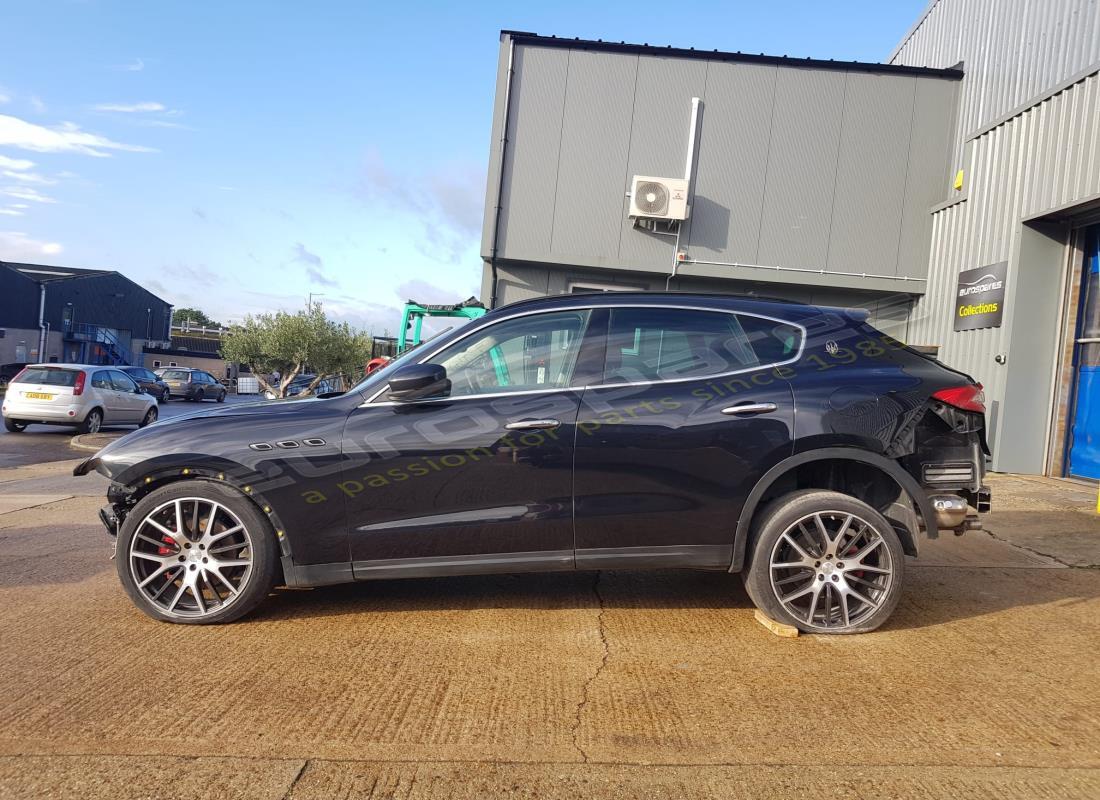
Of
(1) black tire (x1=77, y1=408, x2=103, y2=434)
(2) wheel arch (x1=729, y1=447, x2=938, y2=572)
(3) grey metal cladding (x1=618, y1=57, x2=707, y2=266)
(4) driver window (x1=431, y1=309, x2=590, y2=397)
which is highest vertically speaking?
(3) grey metal cladding (x1=618, y1=57, x2=707, y2=266)

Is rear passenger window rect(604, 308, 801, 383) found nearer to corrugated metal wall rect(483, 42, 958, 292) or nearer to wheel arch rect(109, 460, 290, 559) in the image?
wheel arch rect(109, 460, 290, 559)

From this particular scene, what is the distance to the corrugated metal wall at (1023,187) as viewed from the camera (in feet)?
31.9

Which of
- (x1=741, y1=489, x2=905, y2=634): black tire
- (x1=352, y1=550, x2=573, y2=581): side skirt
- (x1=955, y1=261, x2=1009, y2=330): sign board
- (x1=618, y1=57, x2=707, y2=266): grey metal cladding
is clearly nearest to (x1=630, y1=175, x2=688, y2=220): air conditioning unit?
(x1=618, y1=57, x2=707, y2=266): grey metal cladding

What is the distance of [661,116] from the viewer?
14188mm

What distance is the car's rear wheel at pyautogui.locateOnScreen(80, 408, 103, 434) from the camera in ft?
57.8

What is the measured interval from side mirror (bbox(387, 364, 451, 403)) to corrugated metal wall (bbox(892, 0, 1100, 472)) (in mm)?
8763

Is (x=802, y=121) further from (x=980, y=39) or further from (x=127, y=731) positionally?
(x=127, y=731)

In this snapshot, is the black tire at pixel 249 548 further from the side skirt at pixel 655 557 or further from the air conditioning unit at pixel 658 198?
the air conditioning unit at pixel 658 198

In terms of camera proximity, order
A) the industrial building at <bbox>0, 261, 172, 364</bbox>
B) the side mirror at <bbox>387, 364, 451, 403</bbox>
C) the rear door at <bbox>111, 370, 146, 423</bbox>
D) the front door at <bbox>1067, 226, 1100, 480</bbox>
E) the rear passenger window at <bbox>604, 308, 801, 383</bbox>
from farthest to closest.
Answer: the industrial building at <bbox>0, 261, 172, 364</bbox>, the rear door at <bbox>111, 370, 146, 423</bbox>, the front door at <bbox>1067, 226, 1100, 480</bbox>, the rear passenger window at <bbox>604, 308, 801, 383</bbox>, the side mirror at <bbox>387, 364, 451, 403</bbox>

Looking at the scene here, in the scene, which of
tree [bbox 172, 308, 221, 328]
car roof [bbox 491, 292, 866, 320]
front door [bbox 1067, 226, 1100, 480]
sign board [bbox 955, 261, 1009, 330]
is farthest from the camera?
tree [bbox 172, 308, 221, 328]

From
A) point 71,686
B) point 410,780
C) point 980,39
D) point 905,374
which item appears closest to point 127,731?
point 71,686

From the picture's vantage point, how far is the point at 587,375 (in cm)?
414

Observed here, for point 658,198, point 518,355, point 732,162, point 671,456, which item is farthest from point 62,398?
point 671,456

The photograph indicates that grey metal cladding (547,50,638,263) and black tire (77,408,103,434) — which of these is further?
black tire (77,408,103,434)
